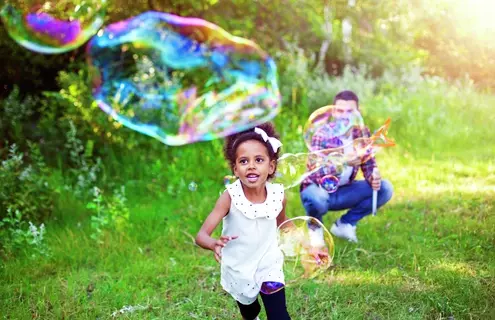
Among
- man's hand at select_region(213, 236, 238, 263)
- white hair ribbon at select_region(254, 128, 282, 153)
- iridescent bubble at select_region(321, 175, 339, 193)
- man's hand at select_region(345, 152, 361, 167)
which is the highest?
white hair ribbon at select_region(254, 128, 282, 153)

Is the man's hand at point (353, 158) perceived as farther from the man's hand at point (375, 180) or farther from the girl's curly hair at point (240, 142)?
A: the girl's curly hair at point (240, 142)

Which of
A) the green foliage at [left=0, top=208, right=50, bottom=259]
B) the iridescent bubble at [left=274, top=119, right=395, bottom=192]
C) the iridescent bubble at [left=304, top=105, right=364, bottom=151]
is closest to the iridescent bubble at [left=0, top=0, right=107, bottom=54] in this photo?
the green foliage at [left=0, top=208, right=50, bottom=259]

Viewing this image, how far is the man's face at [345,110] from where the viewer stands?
411 cm

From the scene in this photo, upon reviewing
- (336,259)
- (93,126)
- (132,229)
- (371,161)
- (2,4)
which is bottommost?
(336,259)

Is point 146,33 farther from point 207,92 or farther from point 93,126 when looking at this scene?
point 93,126

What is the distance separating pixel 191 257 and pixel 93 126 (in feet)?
9.08

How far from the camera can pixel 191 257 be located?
4.16m

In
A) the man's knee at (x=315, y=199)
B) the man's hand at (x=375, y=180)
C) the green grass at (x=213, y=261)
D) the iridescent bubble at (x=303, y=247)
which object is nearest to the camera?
the iridescent bubble at (x=303, y=247)

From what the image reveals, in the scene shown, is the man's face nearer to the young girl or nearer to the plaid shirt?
the plaid shirt

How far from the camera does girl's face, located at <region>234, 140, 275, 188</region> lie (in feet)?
8.71

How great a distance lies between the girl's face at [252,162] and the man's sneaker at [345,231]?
1709mm

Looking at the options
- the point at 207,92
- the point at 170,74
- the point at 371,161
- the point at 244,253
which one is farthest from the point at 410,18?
the point at 244,253

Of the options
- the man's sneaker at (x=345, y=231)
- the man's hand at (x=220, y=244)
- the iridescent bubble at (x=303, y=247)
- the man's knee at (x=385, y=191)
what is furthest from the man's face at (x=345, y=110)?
the man's hand at (x=220, y=244)

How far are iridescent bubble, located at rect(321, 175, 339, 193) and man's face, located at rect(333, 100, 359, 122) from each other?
17.9 inches
